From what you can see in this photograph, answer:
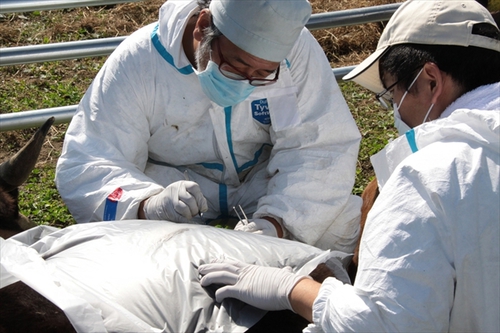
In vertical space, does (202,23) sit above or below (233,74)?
above

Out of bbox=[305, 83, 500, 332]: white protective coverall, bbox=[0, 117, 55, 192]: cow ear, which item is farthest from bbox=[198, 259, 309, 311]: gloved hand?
bbox=[0, 117, 55, 192]: cow ear

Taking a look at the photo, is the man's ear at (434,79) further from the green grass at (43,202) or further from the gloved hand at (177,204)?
the green grass at (43,202)

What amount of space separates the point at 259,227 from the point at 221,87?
A: 2.01 feet

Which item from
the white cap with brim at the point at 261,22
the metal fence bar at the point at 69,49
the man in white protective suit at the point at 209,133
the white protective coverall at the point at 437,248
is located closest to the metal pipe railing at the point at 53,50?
the metal fence bar at the point at 69,49

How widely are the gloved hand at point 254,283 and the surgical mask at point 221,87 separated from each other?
33.4 inches

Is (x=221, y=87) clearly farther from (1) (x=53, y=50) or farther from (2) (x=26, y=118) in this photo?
(1) (x=53, y=50)

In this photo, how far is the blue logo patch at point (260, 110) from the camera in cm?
293

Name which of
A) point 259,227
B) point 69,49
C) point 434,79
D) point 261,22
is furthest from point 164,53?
point 69,49

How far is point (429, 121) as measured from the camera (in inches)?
79.0

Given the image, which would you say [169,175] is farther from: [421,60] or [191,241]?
[421,60]

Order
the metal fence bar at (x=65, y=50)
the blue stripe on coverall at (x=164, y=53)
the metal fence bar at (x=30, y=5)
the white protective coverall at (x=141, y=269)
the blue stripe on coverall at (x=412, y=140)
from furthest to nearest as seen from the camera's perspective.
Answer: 1. the metal fence bar at (x=65, y=50)
2. the metal fence bar at (x=30, y=5)
3. the blue stripe on coverall at (x=164, y=53)
4. the blue stripe on coverall at (x=412, y=140)
5. the white protective coverall at (x=141, y=269)

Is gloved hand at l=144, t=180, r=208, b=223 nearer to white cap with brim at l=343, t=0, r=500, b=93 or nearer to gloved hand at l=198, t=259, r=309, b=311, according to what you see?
gloved hand at l=198, t=259, r=309, b=311

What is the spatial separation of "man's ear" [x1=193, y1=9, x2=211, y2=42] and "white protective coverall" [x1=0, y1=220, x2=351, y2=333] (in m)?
0.84

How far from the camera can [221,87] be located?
2678 mm
